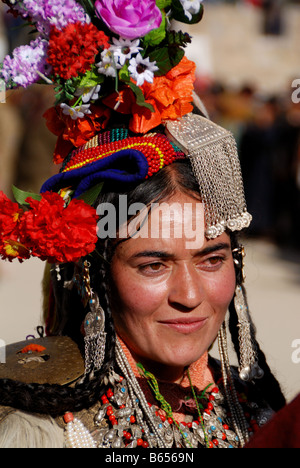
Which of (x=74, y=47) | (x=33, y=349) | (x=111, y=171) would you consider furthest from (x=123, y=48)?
(x=33, y=349)

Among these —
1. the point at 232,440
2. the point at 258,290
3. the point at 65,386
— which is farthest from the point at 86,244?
the point at 258,290

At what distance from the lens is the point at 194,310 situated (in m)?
2.19

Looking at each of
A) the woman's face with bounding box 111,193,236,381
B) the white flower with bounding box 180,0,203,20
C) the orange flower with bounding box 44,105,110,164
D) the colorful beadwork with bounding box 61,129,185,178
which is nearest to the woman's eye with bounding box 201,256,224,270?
the woman's face with bounding box 111,193,236,381

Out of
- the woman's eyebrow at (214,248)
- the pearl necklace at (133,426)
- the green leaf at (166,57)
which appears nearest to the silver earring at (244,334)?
the woman's eyebrow at (214,248)

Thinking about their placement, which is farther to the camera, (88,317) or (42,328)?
(42,328)

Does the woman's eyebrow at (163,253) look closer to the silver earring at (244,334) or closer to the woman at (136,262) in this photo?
the woman at (136,262)

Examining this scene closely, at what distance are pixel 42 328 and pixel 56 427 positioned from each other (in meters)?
0.70

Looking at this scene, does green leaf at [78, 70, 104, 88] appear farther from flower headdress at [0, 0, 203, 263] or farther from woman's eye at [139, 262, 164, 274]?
woman's eye at [139, 262, 164, 274]

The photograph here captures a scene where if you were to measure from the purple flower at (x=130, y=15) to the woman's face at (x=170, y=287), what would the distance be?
565 millimetres

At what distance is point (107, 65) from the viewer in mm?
2170

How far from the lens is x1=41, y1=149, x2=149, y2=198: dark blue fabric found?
7.03ft

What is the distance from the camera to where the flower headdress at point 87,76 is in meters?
2.07

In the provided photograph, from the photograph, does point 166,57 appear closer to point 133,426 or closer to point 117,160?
point 117,160
